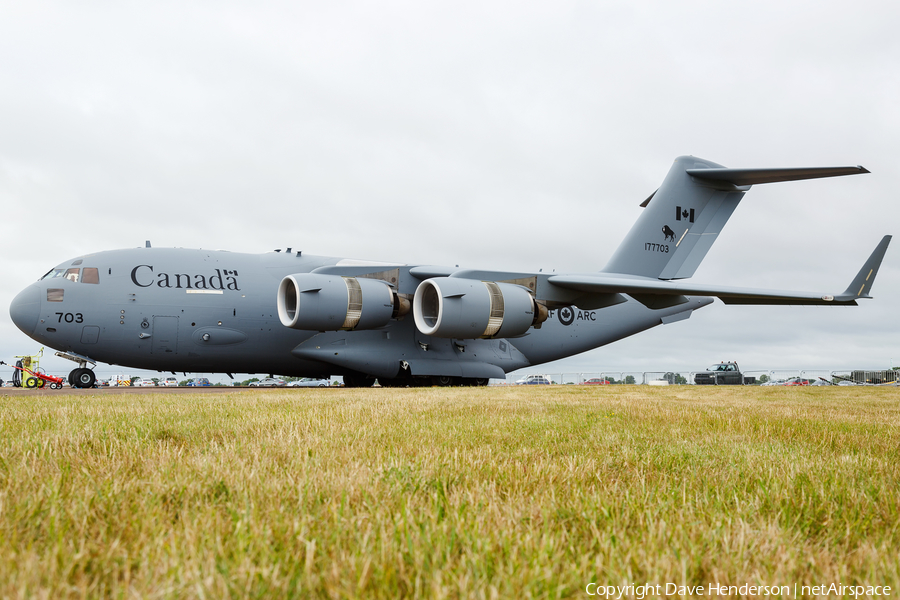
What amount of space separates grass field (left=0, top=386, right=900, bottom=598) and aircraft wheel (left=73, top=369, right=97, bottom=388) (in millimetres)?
10670

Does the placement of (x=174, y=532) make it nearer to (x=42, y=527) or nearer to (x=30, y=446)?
(x=42, y=527)

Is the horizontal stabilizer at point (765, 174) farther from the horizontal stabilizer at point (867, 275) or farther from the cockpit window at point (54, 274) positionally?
the cockpit window at point (54, 274)

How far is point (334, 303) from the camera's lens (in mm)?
11797

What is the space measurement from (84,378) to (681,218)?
1479cm

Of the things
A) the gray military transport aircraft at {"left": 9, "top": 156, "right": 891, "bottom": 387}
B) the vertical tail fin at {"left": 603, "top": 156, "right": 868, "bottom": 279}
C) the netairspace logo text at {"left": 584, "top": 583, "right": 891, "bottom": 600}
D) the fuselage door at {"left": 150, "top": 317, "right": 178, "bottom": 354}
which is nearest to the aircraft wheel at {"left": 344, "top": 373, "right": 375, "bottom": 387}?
the gray military transport aircraft at {"left": 9, "top": 156, "right": 891, "bottom": 387}

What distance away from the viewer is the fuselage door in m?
12.3

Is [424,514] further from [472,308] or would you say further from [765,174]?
[765,174]

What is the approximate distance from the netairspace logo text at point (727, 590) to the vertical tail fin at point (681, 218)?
1522 centimetres

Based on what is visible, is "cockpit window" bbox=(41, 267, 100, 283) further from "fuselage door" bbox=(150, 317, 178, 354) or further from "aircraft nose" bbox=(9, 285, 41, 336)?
"fuselage door" bbox=(150, 317, 178, 354)

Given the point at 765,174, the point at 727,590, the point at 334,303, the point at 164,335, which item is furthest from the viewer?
the point at 765,174

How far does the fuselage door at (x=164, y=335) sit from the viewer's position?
1230 centimetres

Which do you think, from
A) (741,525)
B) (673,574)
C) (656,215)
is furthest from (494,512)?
(656,215)

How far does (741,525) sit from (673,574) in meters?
0.45

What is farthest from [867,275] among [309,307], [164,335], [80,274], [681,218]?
[80,274]
